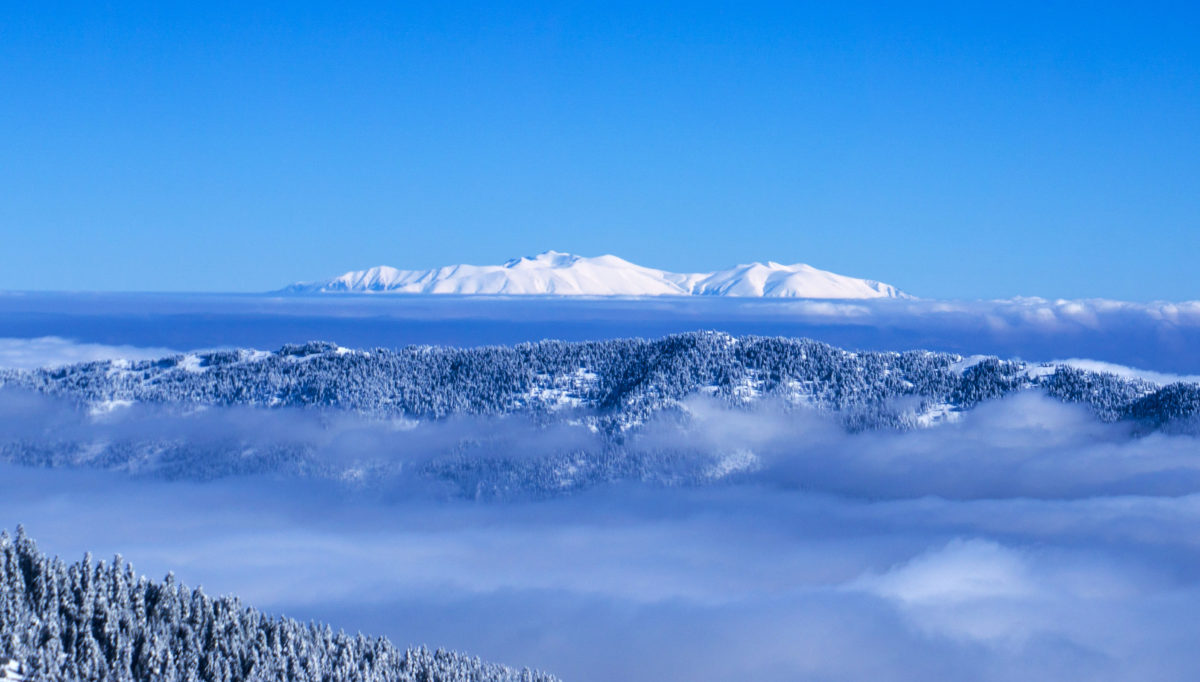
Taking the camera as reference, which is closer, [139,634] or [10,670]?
[10,670]

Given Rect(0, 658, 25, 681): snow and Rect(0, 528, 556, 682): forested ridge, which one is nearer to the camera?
Rect(0, 658, 25, 681): snow

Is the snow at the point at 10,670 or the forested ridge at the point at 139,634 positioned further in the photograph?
the forested ridge at the point at 139,634

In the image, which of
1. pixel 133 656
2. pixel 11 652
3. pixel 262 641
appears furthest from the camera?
pixel 262 641

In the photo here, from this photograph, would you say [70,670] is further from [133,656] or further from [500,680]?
Answer: [500,680]

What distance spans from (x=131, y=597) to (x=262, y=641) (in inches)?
660

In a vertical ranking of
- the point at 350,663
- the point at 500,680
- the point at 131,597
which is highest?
the point at 131,597

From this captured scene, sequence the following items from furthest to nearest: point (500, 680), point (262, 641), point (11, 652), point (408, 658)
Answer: point (500, 680) < point (408, 658) < point (262, 641) < point (11, 652)

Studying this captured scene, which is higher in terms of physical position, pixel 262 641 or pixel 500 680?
pixel 262 641

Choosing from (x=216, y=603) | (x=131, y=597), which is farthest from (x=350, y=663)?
(x=131, y=597)

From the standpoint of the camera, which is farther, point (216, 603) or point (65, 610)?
point (216, 603)

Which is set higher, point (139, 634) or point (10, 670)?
point (10, 670)

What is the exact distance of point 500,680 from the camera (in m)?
152

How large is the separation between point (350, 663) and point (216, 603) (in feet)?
62.8

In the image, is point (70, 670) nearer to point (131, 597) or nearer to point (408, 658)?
point (131, 597)
